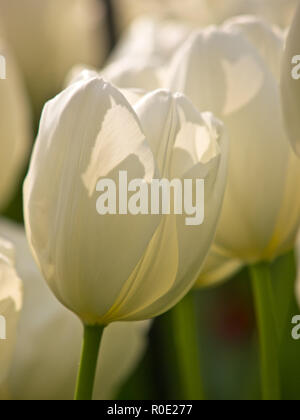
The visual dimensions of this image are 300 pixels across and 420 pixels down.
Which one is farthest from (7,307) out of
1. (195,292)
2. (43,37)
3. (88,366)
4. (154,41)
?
(43,37)

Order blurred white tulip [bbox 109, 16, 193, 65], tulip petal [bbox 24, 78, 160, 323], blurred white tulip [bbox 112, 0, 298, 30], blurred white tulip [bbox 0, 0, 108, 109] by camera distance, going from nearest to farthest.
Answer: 1. tulip petal [bbox 24, 78, 160, 323]
2. blurred white tulip [bbox 109, 16, 193, 65]
3. blurred white tulip [bbox 112, 0, 298, 30]
4. blurred white tulip [bbox 0, 0, 108, 109]

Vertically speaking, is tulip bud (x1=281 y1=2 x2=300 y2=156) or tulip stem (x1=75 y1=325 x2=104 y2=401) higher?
tulip bud (x1=281 y1=2 x2=300 y2=156)

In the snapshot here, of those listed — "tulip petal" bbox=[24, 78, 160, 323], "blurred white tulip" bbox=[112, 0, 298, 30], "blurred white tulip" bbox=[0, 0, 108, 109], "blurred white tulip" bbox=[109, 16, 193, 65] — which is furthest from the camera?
"blurred white tulip" bbox=[0, 0, 108, 109]

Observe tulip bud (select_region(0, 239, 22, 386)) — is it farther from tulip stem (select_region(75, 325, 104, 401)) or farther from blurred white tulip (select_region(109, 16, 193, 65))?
blurred white tulip (select_region(109, 16, 193, 65))

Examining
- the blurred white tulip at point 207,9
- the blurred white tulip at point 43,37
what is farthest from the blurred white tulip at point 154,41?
the blurred white tulip at point 43,37

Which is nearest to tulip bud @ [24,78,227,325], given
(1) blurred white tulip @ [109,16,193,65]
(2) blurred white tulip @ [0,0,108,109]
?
(1) blurred white tulip @ [109,16,193,65]

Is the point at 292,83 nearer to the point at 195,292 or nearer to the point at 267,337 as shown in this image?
the point at 267,337

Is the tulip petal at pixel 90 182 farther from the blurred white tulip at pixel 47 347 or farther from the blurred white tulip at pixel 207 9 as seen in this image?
the blurred white tulip at pixel 207 9

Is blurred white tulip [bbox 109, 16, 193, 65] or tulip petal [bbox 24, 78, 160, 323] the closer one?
tulip petal [bbox 24, 78, 160, 323]
